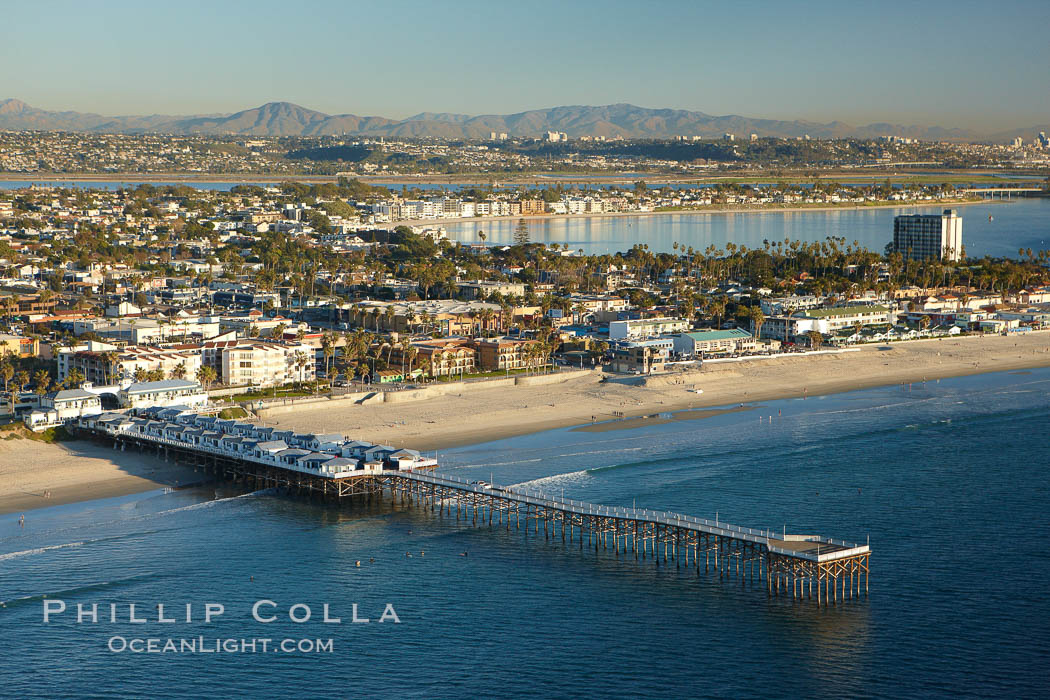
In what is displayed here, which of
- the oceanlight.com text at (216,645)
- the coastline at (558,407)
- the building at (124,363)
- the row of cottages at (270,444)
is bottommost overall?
the oceanlight.com text at (216,645)

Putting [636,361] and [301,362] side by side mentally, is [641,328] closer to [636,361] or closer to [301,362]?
[636,361]

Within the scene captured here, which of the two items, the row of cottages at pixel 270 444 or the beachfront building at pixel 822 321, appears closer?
the row of cottages at pixel 270 444

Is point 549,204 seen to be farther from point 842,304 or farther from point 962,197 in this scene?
point 842,304

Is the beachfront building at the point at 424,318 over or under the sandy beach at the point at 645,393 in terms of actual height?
over

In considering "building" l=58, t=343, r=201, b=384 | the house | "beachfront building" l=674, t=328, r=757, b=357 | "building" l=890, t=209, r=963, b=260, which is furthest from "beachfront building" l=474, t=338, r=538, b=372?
"building" l=890, t=209, r=963, b=260

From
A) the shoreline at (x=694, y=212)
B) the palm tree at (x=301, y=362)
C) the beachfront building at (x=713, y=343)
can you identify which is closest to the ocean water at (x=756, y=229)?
the shoreline at (x=694, y=212)

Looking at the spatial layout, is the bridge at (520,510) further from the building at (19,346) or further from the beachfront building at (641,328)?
the beachfront building at (641,328)

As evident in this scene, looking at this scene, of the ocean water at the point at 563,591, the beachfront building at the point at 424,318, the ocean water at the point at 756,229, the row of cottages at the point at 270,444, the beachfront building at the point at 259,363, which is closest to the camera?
the ocean water at the point at 563,591

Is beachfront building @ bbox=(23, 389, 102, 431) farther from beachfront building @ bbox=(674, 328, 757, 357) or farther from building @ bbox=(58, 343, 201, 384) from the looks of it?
beachfront building @ bbox=(674, 328, 757, 357)
